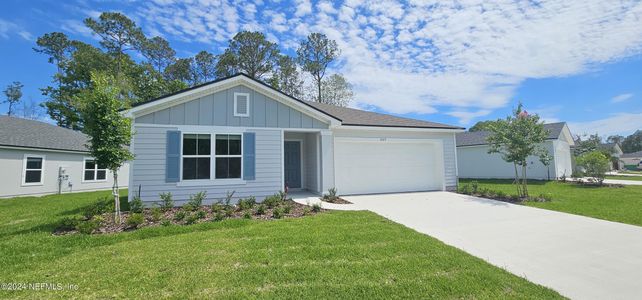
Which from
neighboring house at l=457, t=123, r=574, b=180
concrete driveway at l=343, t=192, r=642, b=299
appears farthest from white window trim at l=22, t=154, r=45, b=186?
neighboring house at l=457, t=123, r=574, b=180

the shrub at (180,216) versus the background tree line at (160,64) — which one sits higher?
the background tree line at (160,64)

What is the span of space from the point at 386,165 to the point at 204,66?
2322 centimetres

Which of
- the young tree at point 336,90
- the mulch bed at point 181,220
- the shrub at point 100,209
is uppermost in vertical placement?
the young tree at point 336,90

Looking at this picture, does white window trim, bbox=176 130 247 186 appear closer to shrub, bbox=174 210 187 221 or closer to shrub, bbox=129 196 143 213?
shrub, bbox=129 196 143 213

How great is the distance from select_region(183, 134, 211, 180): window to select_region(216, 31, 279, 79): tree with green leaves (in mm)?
18140

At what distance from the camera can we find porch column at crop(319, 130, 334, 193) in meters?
10.5

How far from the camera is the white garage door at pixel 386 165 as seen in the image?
1137 centimetres

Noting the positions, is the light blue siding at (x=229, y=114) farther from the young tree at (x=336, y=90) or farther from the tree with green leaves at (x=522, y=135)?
the young tree at (x=336, y=90)

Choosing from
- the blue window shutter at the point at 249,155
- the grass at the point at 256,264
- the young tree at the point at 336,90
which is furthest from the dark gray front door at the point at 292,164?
the young tree at the point at 336,90

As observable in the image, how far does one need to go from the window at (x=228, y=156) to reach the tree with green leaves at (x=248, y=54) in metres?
18.0

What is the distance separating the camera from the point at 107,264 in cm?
418

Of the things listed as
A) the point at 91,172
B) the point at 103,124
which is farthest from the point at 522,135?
the point at 91,172

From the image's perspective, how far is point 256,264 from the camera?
4090 millimetres

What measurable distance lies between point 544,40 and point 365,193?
885 cm
